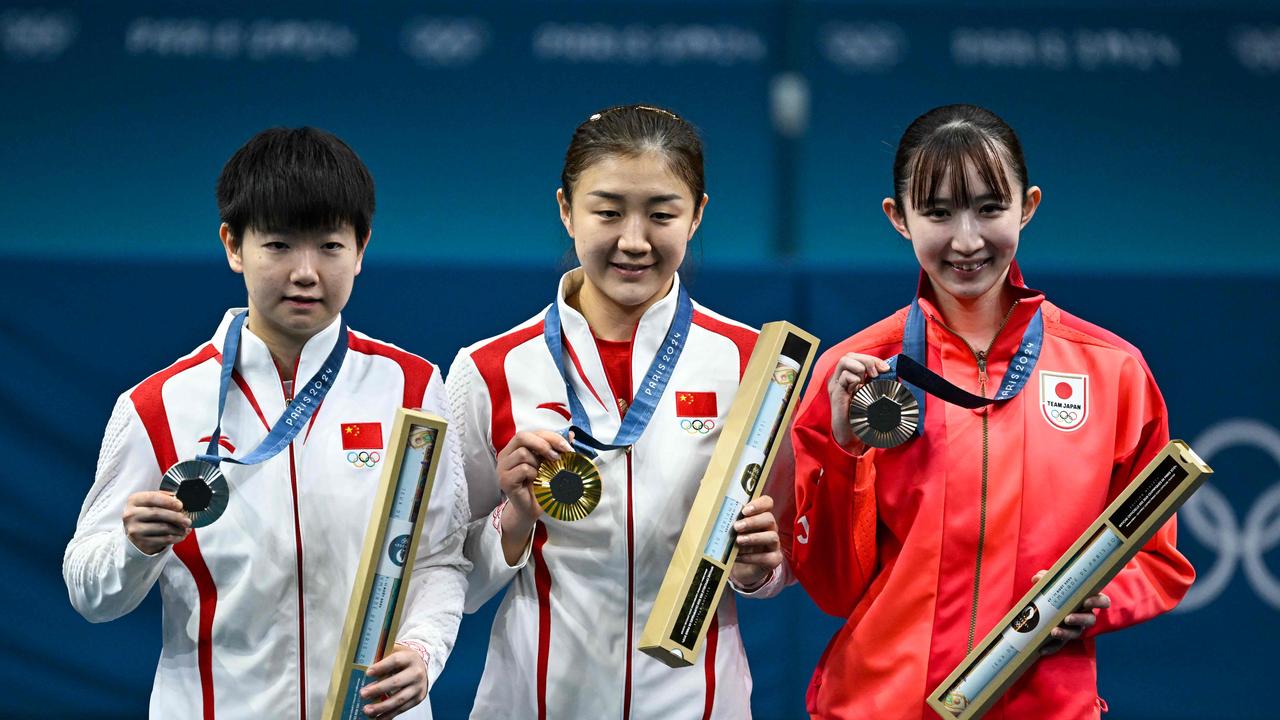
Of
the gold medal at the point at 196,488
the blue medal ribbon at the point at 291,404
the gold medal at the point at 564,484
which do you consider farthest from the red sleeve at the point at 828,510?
the gold medal at the point at 196,488

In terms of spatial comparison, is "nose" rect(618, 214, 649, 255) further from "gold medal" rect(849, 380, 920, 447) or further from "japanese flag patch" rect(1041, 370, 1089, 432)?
"japanese flag patch" rect(1041, 370, 1089, 432)

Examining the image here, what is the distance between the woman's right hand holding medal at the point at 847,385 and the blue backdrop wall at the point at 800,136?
1900 mm

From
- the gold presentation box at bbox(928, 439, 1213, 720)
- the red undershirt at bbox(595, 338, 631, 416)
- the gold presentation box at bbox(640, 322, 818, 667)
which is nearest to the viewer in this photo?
the gold presentation box at bbox(928, 439, 1213, 720)

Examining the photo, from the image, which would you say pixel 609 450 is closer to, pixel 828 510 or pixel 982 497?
pixel 828 510

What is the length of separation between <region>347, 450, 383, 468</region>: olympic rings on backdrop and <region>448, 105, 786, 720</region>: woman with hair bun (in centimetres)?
19

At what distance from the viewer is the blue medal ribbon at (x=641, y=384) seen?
2281mm

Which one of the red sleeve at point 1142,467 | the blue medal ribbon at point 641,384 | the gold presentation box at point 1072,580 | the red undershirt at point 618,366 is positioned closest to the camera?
the gold presentation box at point 1072,580

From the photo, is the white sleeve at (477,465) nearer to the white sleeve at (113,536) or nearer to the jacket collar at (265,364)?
the jacket collar at (265,364)

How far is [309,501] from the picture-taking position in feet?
7.14

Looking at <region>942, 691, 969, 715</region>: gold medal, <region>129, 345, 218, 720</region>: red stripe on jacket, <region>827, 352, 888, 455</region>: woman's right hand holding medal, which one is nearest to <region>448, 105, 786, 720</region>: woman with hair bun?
<region>827, 352, 888, 455</region>: woman's right hand holding medal

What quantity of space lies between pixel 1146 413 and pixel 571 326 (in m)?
0.98

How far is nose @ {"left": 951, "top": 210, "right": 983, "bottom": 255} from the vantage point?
2223 mm

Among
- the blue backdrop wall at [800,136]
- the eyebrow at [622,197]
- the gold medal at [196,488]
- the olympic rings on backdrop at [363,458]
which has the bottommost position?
the gold medal at [196,488]

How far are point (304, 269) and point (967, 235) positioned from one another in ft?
3.53
